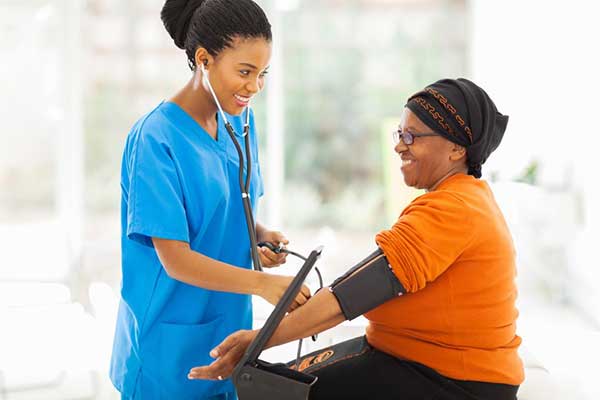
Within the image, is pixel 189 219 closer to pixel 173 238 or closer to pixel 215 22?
pixel 173 238

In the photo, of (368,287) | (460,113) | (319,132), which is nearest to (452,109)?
(460,113)

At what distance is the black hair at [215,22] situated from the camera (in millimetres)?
1399

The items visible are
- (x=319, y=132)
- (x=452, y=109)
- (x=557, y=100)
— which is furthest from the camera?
(x=319, y=132)

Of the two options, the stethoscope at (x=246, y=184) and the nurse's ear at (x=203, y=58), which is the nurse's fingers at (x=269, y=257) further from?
the nurse's ear at (x=203, y=58)

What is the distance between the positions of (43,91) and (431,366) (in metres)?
3.98

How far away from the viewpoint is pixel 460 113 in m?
1.56

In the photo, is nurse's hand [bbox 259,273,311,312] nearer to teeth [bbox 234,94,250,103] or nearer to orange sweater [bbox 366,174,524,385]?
orange sweater [bbox 366,174,524,385]

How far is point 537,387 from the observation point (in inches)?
76.8

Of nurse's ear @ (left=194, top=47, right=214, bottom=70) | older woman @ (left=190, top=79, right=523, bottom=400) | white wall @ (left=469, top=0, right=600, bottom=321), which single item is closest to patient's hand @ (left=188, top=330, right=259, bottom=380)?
older woman @ (left=190, top=79, right=523, bottom=400)

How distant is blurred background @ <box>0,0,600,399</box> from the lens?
317 centimetres

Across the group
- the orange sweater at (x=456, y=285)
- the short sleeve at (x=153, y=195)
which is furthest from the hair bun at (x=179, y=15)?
the orange sweater at (x=456, y=285)

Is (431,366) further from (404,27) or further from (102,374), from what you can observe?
(404,27)

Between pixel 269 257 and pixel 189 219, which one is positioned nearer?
Result: pixel 189 219

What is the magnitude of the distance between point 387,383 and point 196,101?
2.35 feet
